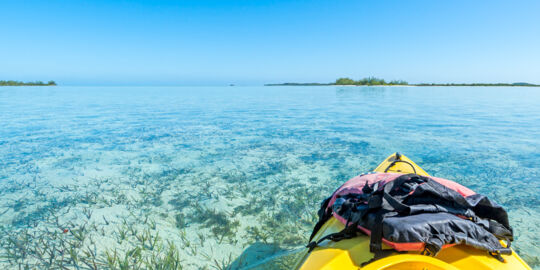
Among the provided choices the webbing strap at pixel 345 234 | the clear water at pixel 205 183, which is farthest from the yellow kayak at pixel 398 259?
the clear water at pixel 205 183

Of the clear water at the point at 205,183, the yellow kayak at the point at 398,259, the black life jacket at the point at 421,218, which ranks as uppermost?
the black life jacket at the point at 421,218

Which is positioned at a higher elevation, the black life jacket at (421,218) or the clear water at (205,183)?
the black life jacket at (421,218)

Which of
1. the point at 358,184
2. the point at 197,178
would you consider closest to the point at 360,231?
the point at 358,184

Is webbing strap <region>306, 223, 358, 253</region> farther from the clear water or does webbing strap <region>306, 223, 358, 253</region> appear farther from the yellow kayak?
the clear water

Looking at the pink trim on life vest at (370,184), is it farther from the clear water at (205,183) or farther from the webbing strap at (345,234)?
the clear water at (205,183)

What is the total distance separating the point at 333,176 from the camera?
17.8 ft

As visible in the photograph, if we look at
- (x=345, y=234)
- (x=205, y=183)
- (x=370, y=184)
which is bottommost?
(x=205, y=183)

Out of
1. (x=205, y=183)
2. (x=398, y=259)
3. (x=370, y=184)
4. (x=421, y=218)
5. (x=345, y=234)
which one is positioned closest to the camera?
(x=398, y=259)

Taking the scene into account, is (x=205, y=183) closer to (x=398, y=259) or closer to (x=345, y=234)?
(x=345, y=234)

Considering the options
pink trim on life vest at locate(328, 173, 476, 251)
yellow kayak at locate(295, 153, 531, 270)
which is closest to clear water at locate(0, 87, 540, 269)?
pink trim on life vest at locate(328, 173, 476, 251)

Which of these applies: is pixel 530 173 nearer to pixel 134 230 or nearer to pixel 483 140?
pixel 483 140

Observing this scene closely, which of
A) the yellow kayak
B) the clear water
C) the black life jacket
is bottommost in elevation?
the clear water

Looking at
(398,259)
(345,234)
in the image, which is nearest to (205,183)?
(345,234)

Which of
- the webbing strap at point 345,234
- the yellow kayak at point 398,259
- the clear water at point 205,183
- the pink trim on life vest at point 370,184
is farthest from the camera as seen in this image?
the clear water at point 205,183
